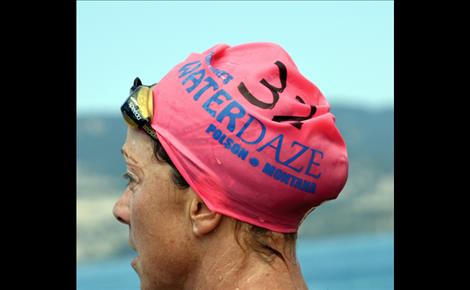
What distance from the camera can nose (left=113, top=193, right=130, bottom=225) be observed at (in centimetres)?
615

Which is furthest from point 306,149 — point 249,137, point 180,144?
point 180,144

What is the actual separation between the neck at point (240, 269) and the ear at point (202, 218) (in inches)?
4.1

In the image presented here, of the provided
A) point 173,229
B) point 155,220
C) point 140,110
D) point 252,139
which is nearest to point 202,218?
point 173,229

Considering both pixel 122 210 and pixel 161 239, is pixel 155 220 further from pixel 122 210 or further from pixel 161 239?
pixel 122 210

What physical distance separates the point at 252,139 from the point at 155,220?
0.78 metres

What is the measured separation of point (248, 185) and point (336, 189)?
1.94 feet

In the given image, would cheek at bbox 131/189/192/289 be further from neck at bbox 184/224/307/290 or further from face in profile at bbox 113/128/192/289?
neck at bbox 184/224/307/290

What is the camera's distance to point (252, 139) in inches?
224

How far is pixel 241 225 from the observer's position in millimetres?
5852

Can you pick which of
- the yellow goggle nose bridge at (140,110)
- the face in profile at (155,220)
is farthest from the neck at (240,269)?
the yellow goggle nose bridge at (140,110)

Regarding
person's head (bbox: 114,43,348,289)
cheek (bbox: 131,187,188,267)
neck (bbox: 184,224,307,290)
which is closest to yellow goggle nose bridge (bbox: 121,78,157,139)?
person's head (bbox: 114,43,348,289)

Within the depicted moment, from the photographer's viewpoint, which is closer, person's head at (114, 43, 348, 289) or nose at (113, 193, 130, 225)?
person's head at (114, 43, 348, 289)

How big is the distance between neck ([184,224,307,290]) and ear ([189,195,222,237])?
104 mm

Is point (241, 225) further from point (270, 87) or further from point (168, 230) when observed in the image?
point (270, 87)
